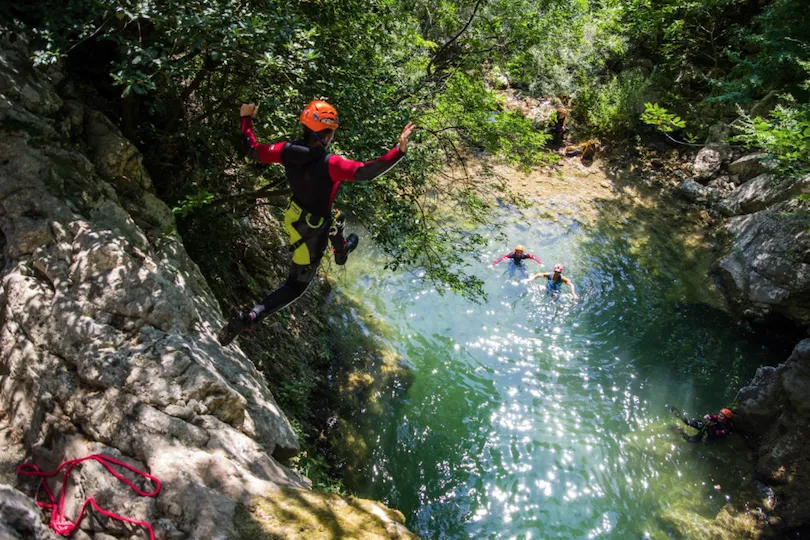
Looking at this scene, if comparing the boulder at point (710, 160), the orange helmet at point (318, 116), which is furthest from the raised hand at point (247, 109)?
the boulder at point (710, 160)

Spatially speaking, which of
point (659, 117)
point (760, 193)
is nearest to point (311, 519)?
point (760, 193)

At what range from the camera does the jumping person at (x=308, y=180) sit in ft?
11.6

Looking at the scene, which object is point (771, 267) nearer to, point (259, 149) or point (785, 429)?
point (785, 429)

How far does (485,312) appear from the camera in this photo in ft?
33.2

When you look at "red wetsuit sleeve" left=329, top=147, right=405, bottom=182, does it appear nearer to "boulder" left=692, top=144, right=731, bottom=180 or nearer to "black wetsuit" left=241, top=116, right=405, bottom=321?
"black wetsuit" left=241, top=116, right=405, bottom=321

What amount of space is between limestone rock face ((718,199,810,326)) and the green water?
584mm

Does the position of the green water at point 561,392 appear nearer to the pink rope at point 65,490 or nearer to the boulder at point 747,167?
the boulder at point 747,167

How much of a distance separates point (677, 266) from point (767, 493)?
601 cm

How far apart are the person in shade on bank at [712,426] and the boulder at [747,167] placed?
7837mm

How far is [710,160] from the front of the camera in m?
14.1

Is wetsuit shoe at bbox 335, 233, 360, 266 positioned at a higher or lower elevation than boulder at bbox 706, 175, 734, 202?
lower

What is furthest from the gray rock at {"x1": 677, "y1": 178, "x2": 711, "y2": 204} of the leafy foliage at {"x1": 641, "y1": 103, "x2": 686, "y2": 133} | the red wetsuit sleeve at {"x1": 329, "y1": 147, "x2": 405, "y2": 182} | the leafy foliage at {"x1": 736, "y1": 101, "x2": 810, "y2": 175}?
the red wetsuit sleeve at {"x1": 329, "y1": 147, "x2": 405, "y2": 182}

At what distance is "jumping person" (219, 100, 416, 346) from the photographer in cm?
353

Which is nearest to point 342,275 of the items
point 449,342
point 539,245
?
point 449,342
